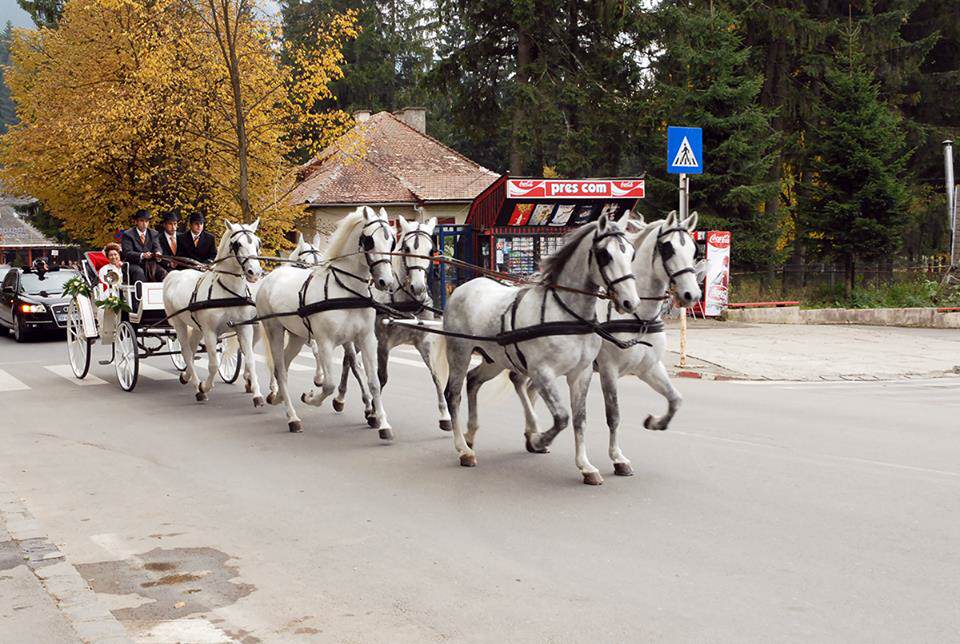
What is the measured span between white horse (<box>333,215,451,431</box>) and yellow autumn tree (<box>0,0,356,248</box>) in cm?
1112

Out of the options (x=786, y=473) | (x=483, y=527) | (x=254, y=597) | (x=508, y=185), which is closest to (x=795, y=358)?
(x=508, y=185)

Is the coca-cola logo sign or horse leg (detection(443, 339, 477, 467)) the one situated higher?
the coca-cola logo sign

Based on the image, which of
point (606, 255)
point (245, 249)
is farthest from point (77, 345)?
point (606, 255)

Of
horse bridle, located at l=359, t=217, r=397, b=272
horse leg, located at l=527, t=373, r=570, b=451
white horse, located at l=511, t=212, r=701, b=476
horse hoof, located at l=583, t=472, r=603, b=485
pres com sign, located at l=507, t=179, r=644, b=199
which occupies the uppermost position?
pres com sign, located at l=507, t=179, r=644, b=199

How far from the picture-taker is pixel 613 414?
8336mm

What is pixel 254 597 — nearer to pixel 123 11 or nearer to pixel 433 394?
pixel 433 394

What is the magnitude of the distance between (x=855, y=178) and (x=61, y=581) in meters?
23.3

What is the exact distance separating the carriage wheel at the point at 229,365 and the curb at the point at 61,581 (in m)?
6.76

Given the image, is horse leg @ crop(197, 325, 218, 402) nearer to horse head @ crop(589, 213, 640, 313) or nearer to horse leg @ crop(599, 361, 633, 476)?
horse leg @ crop(599, 361, 633, 476)

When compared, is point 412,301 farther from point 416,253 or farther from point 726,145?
point 726,145

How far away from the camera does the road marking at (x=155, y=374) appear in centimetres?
1530

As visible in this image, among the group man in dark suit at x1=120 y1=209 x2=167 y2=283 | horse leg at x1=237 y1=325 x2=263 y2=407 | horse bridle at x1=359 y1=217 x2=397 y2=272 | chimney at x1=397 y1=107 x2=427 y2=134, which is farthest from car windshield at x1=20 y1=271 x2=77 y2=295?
chimney at x1=397 y1=107 x2=427 y2=134

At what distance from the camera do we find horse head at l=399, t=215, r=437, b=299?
1001 cm

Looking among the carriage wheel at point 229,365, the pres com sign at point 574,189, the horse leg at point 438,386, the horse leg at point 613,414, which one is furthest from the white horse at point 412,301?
the pres com sign at point 574,189
